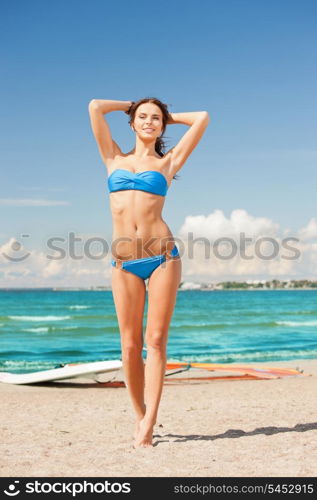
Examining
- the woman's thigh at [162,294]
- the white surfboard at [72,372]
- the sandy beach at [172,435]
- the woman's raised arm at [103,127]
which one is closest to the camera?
the sandy beach at [172,435]

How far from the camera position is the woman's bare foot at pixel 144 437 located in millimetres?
4762

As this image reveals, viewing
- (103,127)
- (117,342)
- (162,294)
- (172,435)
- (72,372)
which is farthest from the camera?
(117,342)

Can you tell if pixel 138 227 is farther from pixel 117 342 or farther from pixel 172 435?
pixel 117 342

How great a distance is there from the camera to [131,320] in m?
4.78

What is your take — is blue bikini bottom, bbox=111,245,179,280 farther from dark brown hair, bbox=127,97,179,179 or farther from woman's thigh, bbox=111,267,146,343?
dark brown hair, bbox=127,97,179,179

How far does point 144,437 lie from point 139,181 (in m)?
1.99

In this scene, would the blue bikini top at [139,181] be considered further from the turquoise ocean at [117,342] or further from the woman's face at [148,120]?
the turquoise ocean at [117,342]

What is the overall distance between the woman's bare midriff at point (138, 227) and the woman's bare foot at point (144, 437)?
131 cm

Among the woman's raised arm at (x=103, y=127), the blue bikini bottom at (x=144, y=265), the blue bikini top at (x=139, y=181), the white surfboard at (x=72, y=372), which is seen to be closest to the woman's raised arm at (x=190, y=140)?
the blue bikini top at (x=139, y=181)

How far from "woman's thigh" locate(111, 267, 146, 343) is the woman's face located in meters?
1.15

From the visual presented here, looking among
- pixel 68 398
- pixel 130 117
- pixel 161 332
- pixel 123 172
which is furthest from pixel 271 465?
pixel 68 398

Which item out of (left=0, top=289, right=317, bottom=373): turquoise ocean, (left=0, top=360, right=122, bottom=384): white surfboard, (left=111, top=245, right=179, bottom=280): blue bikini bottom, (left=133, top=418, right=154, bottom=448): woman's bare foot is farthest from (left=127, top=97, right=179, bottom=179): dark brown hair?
(left=0, top=289, right=317, bottom=373): turquoise ocean

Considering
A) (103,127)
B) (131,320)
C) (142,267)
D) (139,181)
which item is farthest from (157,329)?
(103,127)
